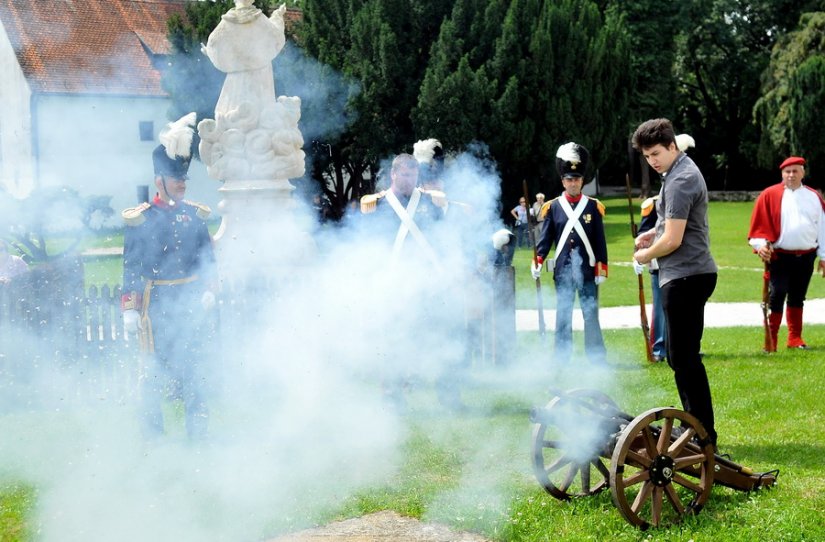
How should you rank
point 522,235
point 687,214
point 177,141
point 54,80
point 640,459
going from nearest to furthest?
point 640,459 < point 687,214 < point 177,141 < point 54,80 < point 522,235

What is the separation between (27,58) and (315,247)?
3.83 m

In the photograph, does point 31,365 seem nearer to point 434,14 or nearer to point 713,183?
point 434,14

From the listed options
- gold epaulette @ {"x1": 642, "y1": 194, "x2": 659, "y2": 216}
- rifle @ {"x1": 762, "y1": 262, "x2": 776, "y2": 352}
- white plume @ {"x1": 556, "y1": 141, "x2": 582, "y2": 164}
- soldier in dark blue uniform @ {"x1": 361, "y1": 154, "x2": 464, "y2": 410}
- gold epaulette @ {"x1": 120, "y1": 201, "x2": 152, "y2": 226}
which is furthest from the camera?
rifle @ {"x1": 762, "y1": 262, "x2": 776, "y2": 352}

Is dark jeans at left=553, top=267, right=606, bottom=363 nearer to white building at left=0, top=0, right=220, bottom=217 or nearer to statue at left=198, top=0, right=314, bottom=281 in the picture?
statue at left=198, top=0, right=314, bottom=281

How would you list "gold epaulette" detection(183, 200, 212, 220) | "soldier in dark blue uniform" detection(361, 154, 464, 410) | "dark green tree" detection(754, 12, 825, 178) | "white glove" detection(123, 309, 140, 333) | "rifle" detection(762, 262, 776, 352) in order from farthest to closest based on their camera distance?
"dark green tree" detection(754, 12, 825, 178)
"rifle" detection(762, 262, 776, 352)
"soldier in dark blue uniform" detection(361, 154, 464, 410)
"gold epaulette" detection(183, 200, 212, 220)
"white glove" detection(123, 309, 140, 333)

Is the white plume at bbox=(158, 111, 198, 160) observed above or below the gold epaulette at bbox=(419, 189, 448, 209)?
above

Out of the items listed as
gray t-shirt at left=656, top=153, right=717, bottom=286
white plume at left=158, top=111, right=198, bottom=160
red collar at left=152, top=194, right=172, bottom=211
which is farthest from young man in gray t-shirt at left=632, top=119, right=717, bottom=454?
red collar at left=152, top=194, right=172, bottom=211

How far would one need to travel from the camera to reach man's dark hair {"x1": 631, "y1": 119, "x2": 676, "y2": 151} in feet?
16.5

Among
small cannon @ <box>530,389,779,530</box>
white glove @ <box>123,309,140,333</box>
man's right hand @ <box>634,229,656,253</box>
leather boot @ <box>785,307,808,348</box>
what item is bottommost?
leather boot @ <box>785,307,808,348</box>

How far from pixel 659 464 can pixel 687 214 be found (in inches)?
57.6

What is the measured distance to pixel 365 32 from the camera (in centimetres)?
2469

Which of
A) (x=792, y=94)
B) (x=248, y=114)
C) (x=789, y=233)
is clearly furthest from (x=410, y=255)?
(x=792, y=94)

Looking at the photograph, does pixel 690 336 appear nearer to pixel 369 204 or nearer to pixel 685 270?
pixel 685 270

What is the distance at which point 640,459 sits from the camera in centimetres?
427
